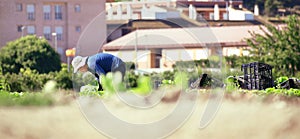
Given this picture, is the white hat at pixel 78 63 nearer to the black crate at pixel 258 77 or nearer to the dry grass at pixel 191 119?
the black crate at pixel 258 77

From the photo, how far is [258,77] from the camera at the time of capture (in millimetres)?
13914

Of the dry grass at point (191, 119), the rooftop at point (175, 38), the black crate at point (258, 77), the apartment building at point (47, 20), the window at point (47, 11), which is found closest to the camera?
the dry grass at point (191, 119)

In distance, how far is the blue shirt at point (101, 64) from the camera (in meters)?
13.1

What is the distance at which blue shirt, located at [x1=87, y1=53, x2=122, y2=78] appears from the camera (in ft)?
42.9

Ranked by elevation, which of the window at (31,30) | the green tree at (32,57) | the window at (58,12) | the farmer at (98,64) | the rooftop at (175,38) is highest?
the window at (58,12)

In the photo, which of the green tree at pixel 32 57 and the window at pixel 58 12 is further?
the window at pixel 58 12

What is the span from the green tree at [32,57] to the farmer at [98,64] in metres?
52.7

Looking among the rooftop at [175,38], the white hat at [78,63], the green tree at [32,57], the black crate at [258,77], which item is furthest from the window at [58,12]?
the white hat at [78,63]

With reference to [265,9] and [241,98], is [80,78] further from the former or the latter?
[265,9]

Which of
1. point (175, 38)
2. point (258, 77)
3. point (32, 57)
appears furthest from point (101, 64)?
point (32, 57)

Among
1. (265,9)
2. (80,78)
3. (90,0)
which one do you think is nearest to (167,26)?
(90,0)

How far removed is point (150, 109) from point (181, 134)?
0.96 feet

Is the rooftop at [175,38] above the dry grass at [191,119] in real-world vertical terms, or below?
above

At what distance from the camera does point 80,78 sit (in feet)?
45.9
